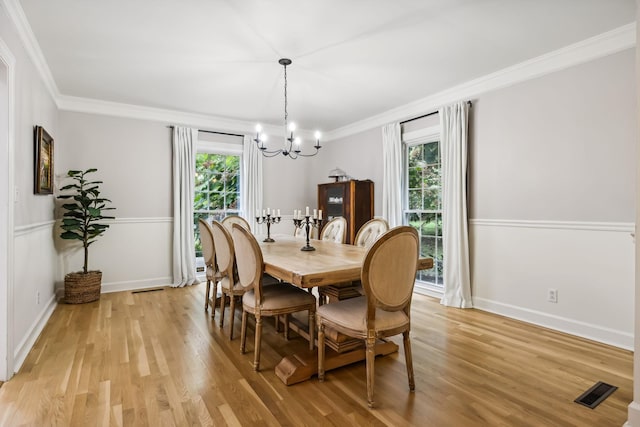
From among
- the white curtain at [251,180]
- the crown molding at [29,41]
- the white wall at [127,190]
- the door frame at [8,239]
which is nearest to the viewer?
the door frame at [8,239]

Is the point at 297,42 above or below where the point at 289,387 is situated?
above

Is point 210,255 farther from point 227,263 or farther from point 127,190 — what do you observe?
point 127,190

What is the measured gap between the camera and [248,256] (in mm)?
2453

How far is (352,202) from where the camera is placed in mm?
4965

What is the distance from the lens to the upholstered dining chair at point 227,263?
2.88 metres

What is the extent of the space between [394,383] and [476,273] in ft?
6.95

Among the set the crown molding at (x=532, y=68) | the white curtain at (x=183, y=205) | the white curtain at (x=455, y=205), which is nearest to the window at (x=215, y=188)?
the white curtain at (x=183, y=205)

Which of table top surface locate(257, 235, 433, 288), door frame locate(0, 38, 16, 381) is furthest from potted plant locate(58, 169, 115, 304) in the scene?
table top surface locate(257, 235, 433, 288)

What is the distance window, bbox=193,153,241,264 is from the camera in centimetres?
530

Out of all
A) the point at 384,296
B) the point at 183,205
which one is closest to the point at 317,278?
the point at 384,296

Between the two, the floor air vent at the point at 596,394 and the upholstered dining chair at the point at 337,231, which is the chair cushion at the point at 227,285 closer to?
the upholstered dining chair at the point at 337,231

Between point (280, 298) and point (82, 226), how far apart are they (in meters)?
3.26

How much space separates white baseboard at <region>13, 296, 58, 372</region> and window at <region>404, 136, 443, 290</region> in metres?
4.00

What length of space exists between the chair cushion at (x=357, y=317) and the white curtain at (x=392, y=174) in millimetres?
2641
